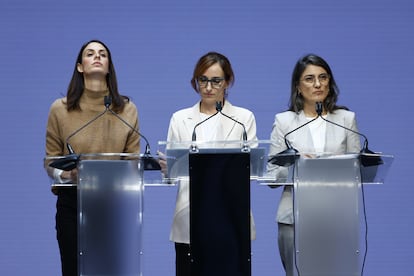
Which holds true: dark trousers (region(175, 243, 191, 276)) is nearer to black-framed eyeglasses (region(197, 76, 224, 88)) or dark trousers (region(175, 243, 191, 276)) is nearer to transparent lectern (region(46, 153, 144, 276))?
transparent lectern (region(46, 153, 144, 276))

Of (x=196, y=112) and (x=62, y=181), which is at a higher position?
(x=196, y=112)

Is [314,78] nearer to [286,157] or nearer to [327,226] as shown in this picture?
[286,157]

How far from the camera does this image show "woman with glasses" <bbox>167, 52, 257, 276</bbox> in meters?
4.09

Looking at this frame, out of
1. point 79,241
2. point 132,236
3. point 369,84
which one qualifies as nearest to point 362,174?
point 132,236

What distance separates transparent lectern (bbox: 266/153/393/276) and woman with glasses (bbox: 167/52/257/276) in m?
0.74

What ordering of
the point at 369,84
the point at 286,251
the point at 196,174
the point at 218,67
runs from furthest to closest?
the point at 369,84, the point at 218,67, the point at 286,251, the point at 196,174

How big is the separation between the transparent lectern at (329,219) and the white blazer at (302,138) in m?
0.41

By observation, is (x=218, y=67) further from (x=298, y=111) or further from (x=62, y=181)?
(x=62, y=181)

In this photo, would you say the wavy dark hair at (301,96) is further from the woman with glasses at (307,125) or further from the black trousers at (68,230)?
the black trousers at (68,230)

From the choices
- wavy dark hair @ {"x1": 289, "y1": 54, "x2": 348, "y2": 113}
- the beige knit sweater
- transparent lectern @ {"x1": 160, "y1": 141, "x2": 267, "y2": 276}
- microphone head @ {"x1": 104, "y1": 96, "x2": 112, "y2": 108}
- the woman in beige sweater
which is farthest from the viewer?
wavy dark hair @ {"x1": 289, "y1": 54, "x2": 348, "y2": 113}

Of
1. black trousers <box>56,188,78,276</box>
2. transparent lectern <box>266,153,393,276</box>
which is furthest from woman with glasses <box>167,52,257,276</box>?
transparent lectern <box>266,153,393,276</box>

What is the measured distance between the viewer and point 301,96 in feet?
13.9

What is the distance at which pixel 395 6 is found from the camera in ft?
17.5

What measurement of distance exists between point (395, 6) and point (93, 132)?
2.36 metres
